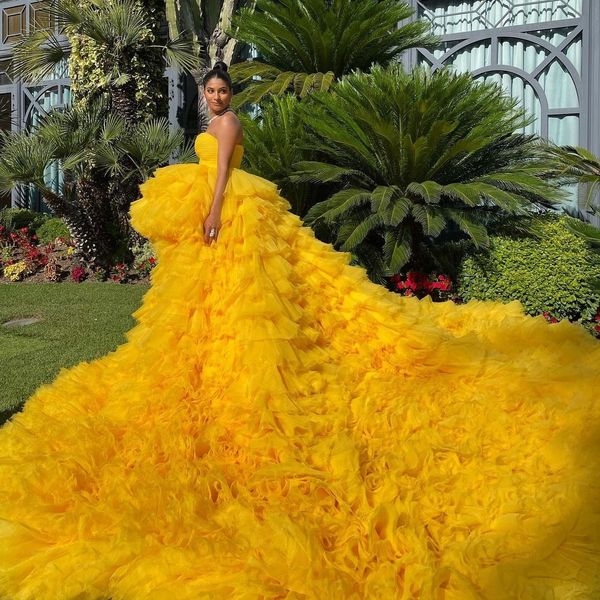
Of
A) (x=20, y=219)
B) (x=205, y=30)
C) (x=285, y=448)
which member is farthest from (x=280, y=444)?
(x=20, y=219)

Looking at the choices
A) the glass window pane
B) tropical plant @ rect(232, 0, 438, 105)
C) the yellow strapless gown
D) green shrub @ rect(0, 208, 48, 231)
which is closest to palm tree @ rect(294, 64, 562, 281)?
tropical plant @ rect(232, 0, 438, 105)

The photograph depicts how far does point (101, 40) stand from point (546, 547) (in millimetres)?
10133

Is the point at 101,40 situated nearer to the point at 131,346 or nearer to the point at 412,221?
the point at 412,221

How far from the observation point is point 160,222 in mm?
3250

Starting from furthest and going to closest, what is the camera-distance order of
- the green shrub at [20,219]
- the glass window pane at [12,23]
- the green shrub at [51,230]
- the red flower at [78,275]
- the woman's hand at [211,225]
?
the glass window pane at [12,23], the green shrub at [20,219], the green shrub at [51,230], the red flower at [78,275], the woman's hand at [211,225]

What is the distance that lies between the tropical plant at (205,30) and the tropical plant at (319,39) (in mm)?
1097

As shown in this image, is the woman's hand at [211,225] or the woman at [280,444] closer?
the woman at [280,444]

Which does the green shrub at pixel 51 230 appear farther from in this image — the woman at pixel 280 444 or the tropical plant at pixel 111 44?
the woman at pixel 280 444

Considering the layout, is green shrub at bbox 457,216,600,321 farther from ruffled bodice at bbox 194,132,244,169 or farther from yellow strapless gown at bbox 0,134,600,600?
ruffled bodice at bbox 194,132,244,169

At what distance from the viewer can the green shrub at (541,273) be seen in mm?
6383

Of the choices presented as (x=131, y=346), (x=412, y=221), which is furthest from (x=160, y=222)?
(x=412, y=221)

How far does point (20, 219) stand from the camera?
1235cm

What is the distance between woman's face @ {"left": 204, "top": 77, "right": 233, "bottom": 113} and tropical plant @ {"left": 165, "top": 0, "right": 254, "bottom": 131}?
6547 millimetres

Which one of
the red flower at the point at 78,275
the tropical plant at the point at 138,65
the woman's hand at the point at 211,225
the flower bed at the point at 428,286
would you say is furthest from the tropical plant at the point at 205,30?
the woman's hand at the point at 211,225
